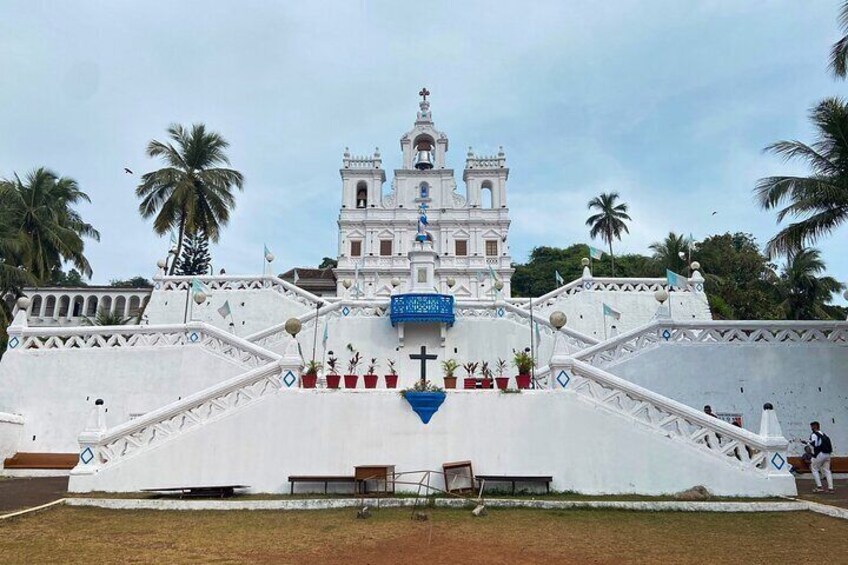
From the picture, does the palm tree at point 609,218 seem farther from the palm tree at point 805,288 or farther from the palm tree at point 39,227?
the palm tree at point 39,227

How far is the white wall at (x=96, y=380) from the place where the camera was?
1692 centimetres

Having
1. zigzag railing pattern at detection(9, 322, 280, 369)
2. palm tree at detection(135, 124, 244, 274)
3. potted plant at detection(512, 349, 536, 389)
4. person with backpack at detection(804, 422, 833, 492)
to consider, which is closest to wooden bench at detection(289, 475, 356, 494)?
potted plant at detection(512, 349, 536, 389)

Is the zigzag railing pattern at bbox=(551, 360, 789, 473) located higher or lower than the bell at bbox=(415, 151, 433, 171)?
lower

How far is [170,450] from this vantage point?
12.2m

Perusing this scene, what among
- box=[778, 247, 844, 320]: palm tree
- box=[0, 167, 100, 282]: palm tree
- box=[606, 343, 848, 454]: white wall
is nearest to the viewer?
box=[606, 343, 848, 454]: white wall

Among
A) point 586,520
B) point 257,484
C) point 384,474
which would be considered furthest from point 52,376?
point 586,520

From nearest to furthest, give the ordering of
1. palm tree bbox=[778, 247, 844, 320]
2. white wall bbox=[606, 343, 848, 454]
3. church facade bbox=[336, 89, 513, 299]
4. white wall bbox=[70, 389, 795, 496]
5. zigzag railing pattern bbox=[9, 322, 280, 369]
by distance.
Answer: white wall bbox=[70, 389, 795, 496] < white wall bbox=[606, 343, 848, 454] < zigzag railing pattern bbox=[9, 322, 280, 369] < palm tree bbox=[778, 247, 844, 320] < church facade bbox=[336, 89, 513, 299]

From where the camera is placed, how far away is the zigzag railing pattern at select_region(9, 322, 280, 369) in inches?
695

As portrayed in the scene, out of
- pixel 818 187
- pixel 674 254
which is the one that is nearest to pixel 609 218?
pixel 674 254

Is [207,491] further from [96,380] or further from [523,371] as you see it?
[96,380]

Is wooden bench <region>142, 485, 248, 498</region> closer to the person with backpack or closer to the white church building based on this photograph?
the white church building

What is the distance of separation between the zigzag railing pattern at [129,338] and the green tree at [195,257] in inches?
927

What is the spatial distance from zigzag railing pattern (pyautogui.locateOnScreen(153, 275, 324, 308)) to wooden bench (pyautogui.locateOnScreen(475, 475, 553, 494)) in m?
14.9

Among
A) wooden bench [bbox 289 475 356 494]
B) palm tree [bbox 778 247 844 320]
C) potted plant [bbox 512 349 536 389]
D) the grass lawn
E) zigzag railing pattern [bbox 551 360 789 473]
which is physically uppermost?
palm tree [bbox 778 247 844 320]
